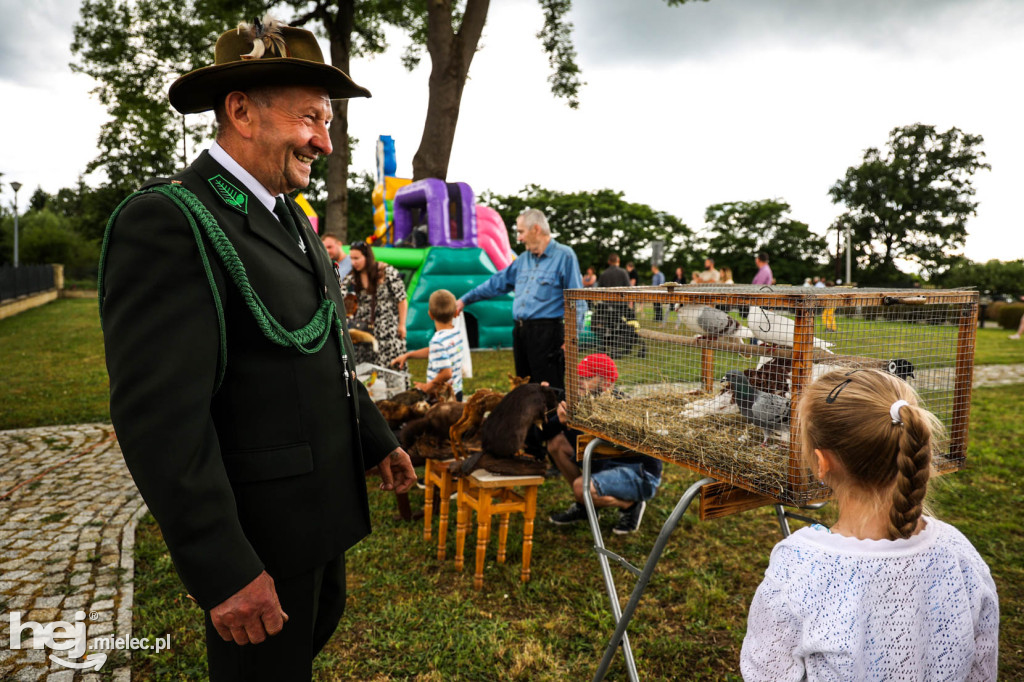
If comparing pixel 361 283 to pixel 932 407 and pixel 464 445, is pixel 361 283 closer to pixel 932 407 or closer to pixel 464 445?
pixel 464 445

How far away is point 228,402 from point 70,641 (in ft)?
8.40

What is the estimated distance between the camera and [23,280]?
25.3 meters

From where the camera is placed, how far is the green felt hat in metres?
1.61

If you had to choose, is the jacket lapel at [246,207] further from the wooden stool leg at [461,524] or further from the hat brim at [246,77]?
Answer: the wooden stool leg at [461,524]

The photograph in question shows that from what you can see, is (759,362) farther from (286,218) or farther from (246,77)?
(246,77)

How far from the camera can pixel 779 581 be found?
1.40m

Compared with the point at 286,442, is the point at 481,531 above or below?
below

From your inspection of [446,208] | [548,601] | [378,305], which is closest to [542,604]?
[548,601]

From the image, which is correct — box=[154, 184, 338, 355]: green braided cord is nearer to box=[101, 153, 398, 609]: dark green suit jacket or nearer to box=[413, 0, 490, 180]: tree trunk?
box=[101, 153, 398, 609]: dark green suit jacket

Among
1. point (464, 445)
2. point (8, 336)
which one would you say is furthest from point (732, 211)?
point (464, 445)

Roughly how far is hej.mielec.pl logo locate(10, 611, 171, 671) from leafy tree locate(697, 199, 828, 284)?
171 feet

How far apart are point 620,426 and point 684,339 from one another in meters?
0.45

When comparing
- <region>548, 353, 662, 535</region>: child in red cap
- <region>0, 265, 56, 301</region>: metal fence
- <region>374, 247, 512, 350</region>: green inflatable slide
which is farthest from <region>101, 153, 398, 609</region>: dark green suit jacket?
<region>0, 265, 56, 301</region>: metal fence

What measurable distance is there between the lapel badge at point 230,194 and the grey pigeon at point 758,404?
175cm
